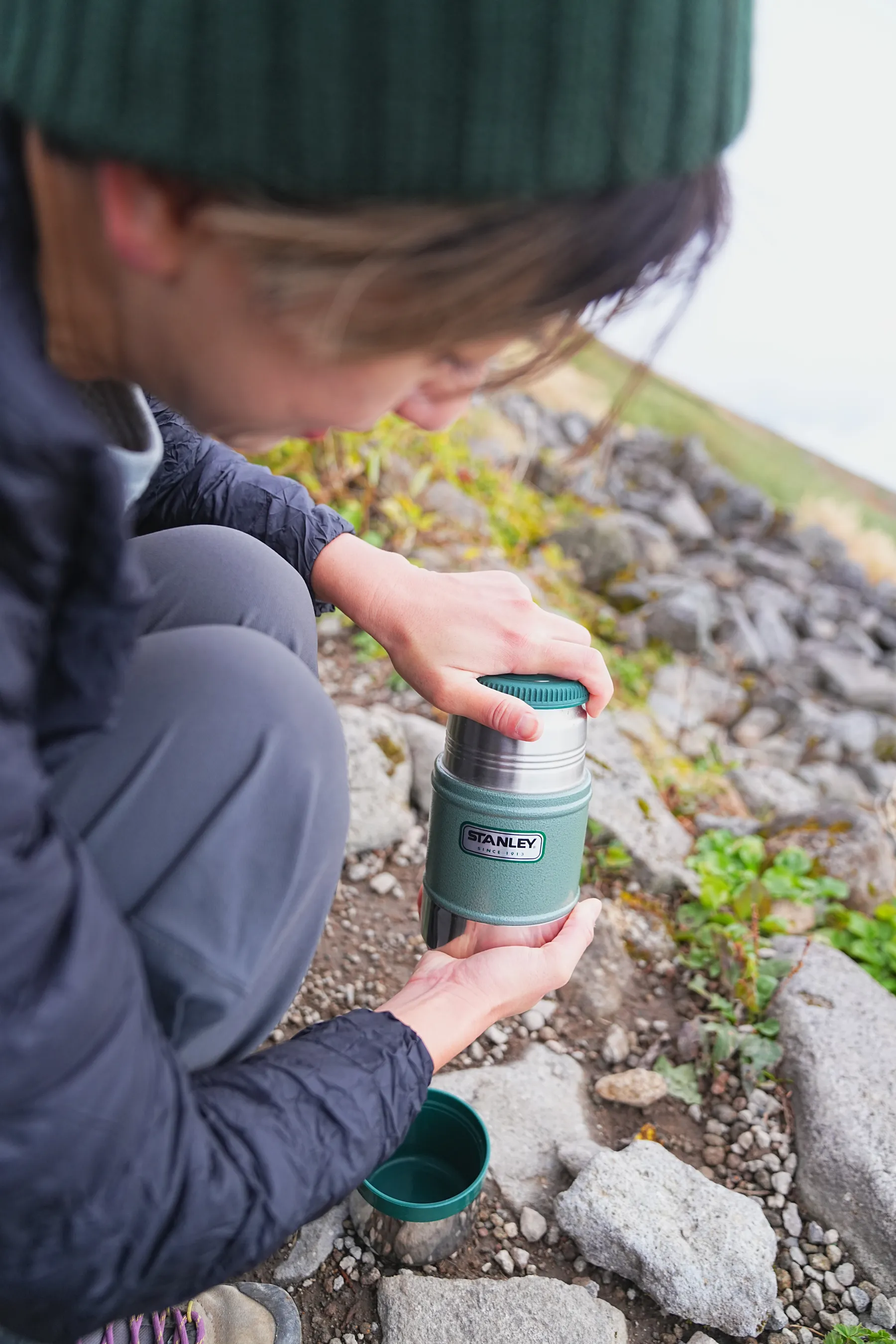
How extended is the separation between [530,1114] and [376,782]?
2.62 feet

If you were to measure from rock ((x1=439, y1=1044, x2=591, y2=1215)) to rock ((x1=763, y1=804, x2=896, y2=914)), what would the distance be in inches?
35.9

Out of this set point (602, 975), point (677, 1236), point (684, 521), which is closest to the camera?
point (677, 1236)

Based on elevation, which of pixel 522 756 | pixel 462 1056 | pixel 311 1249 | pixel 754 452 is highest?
pixel 522 756

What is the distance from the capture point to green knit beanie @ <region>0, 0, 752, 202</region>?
0.67m

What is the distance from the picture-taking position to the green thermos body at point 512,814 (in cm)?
132

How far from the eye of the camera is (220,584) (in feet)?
4.19

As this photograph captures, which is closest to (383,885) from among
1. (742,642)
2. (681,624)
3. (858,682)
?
(681,624)

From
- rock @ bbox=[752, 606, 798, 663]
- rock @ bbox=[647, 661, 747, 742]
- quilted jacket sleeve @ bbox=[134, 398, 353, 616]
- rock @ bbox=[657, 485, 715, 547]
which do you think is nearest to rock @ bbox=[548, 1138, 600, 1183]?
quilted jacket sleeve @ bbox=[134, 398, 353, 616]

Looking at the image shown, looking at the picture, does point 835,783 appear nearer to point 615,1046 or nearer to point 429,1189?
point 615,1046

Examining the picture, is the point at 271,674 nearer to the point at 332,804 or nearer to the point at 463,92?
the point at 332,804

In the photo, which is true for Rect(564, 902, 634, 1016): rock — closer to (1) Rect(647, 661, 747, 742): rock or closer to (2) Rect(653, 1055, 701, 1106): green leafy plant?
(2) Rect(653, 1055, 701, 1106): green leafy plant

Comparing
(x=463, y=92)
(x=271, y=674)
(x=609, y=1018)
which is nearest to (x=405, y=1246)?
(x=609, y=1018)

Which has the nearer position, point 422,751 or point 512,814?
point 512,814

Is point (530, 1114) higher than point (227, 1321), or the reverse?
point (227, 1321)
